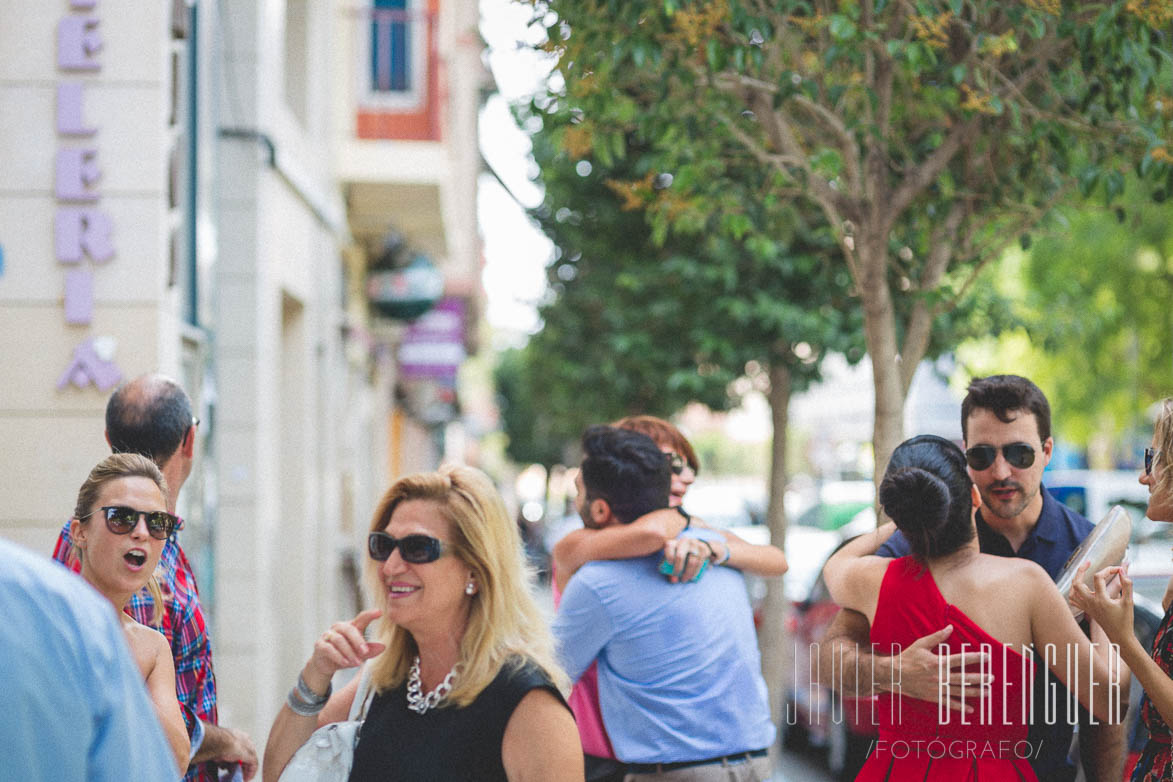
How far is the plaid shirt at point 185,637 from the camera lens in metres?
3.56

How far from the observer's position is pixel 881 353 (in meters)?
5.19

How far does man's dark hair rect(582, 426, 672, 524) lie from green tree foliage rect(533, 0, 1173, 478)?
3.33 ft

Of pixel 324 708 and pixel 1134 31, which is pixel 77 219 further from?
pixel 1134 31

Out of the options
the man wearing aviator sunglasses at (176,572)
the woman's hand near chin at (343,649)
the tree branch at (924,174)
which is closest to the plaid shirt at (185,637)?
the man wearing aviator sunglasses at (176,572)

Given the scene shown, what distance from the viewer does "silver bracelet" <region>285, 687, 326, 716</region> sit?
315 cm

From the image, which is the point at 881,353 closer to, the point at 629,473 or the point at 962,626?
the point at 629,473

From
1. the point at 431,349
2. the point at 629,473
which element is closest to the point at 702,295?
the point at 629,473

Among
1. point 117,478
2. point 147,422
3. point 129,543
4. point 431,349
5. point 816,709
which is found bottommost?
point 816,709

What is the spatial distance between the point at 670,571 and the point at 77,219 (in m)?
3.65

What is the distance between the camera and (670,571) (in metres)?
4.25

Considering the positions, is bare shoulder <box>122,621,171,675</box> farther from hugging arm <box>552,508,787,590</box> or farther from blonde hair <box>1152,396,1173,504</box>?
blonde hair <box>1152,396,1173,504</box>

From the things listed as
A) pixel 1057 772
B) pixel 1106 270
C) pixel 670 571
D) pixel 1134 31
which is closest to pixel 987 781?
pixel 1057 772

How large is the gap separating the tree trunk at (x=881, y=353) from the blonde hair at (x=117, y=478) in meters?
2.65

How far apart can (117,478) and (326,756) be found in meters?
0.94
